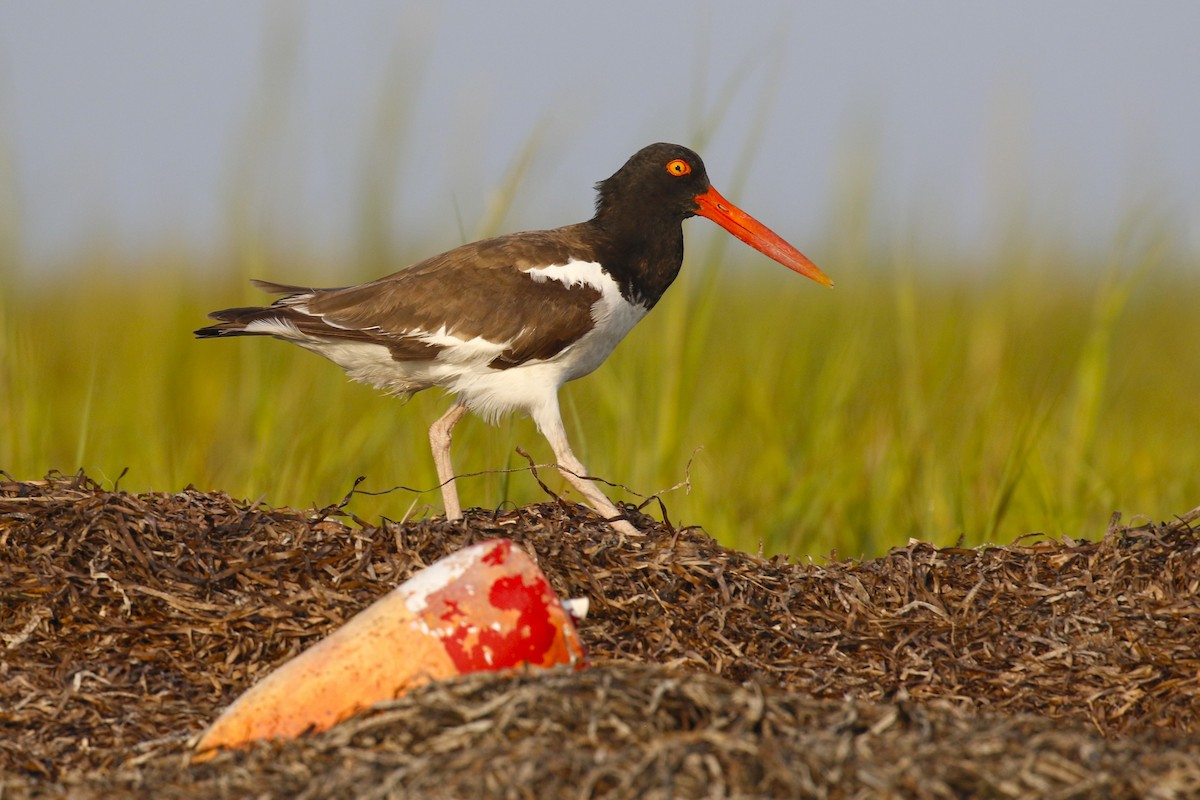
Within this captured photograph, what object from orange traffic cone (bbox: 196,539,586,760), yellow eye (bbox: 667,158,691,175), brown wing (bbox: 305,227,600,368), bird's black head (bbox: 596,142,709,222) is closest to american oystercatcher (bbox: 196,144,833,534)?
brown wing (bbox: 305,227,600,368)

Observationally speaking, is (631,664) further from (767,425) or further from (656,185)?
(767,425)

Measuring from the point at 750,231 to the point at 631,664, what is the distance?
3854 millimetres

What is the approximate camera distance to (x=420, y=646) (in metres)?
3.48

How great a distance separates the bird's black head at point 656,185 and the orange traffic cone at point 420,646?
11.2ft

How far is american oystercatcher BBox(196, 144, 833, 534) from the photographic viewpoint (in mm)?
6133

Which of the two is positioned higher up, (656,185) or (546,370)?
(656,185)

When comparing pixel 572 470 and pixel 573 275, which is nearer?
pixel 572 470

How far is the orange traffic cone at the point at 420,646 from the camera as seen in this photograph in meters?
3.40

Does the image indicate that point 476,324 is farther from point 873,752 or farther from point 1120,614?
point 873,752

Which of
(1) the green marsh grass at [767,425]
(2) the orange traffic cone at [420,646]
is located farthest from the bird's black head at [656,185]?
(2) the orange traffic cone at [420,646]

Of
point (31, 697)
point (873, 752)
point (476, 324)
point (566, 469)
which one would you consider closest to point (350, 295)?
point (476, 324)

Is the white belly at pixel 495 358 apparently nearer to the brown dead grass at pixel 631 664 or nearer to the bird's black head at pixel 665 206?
the bird's black head at pixel 665 206

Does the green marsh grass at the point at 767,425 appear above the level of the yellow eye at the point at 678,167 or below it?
below

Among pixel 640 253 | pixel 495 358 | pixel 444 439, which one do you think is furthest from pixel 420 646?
pixel 640 253
